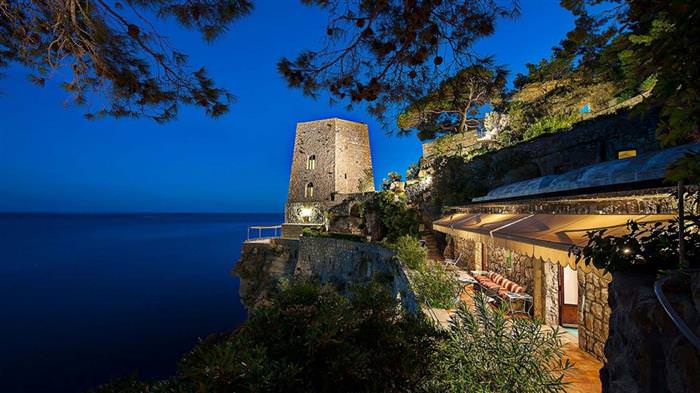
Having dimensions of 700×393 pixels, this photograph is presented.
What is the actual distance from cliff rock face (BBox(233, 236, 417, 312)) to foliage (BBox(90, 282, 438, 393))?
4.73 metres

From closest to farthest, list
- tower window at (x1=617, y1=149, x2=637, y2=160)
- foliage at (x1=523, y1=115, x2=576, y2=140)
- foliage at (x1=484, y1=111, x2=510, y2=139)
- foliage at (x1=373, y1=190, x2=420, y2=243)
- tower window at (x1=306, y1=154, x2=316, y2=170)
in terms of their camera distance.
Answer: tower window at (x1=617, y1=149, x2=637, y2=160)
foliage at (x1=523, y1=115, x2=576, y2=140)
foliage at (x1=373, y1=190, x2=420, y2=243)
foliage at (x1=484, y1=111, x2=510, y2=139)
tower window at (x1=306, y1=154, x2=316, y2=170)

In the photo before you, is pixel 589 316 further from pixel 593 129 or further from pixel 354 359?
pixel 593 129

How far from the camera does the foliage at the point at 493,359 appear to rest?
256cm

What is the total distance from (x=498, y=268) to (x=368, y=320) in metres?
6.81

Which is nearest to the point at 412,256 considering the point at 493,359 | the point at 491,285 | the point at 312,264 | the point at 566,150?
the point at 491,285

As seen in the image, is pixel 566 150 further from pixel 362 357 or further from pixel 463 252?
pixel 362 357

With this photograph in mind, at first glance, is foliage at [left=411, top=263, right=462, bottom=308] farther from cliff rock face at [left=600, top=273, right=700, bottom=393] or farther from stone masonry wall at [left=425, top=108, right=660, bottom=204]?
stone masonry wall at [left=425, top=108, right=660, bottom=204]

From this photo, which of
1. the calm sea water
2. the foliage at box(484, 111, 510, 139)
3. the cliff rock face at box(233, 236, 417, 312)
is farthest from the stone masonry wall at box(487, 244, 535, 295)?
the foliage at box(484, 111, 510, 139)

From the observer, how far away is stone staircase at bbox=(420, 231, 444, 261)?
49.3 ft

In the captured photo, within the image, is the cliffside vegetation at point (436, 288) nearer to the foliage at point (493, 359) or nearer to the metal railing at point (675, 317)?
the foliage at point (493, 359)

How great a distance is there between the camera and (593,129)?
435 inches

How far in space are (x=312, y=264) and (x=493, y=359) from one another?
15815 mm

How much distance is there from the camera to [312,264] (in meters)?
18.0

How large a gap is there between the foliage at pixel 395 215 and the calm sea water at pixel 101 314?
421 inches
